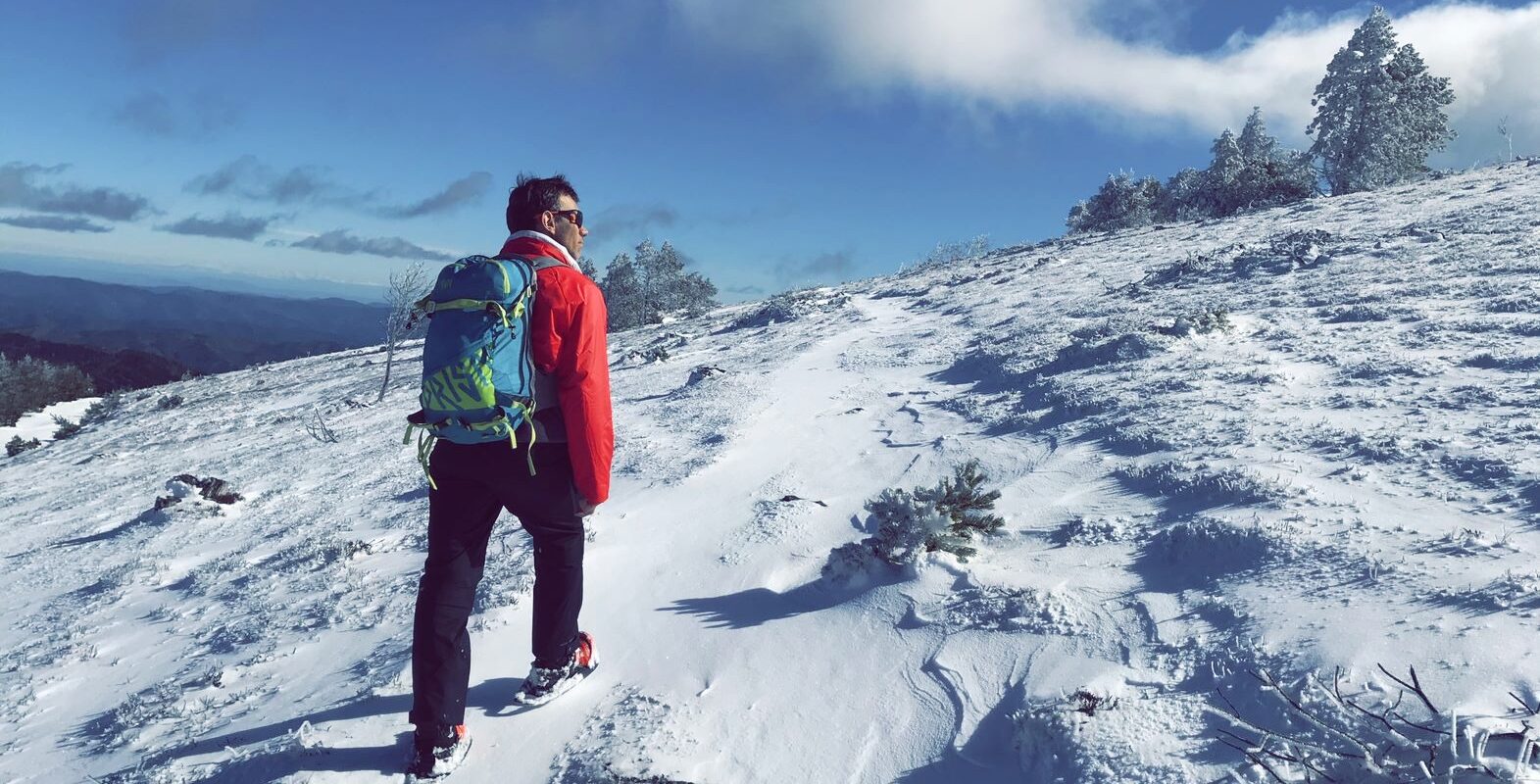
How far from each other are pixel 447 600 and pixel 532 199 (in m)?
1.70

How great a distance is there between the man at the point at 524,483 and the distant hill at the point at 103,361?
56.3 metres

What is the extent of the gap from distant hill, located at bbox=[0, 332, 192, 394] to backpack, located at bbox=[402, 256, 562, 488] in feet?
185

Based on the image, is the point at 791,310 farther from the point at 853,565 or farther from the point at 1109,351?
the point at 853,565

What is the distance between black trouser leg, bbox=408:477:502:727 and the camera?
2.93m

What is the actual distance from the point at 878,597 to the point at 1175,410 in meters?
3.50

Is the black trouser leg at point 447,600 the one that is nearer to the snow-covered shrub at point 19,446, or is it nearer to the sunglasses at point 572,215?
the sunglasses at point 572,215

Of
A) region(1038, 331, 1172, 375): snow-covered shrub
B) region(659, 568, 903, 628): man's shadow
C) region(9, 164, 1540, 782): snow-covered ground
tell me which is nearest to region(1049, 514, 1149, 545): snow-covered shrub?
region(9, 164, 1540, 782): snow-covered ground

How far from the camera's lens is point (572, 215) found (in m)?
3.31

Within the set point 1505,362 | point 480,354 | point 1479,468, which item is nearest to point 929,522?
point 480,354

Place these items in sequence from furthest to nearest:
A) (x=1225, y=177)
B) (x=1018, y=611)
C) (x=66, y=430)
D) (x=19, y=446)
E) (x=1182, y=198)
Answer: (x=1182, y=198), (x=1225, y=177), (x=66, y=430), (x=19, y=446), (x=1018, y=611)

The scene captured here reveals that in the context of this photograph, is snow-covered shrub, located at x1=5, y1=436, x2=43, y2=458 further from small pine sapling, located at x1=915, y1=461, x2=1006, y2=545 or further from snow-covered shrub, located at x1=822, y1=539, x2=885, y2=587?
small pine sapling, located at x1=915, y1=461, x2=1006, y2=545

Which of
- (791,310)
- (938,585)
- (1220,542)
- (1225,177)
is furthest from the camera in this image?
(1225,177)

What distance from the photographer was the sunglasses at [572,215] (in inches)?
128

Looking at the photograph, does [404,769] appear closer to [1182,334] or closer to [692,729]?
[692,729]
